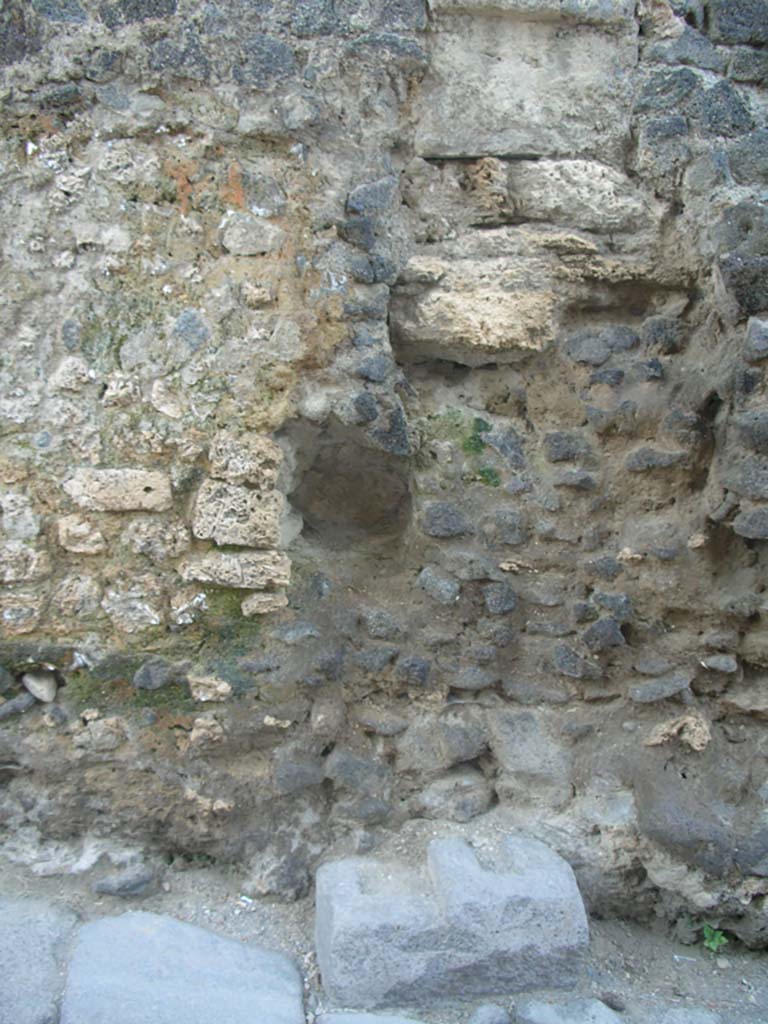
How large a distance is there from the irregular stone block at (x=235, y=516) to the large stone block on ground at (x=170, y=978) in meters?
0.96

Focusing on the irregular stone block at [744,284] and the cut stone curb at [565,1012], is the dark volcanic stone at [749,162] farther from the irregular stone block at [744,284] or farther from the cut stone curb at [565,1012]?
the cut stone curb at [565,1012]

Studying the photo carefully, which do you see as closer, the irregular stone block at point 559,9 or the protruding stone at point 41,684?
the protruding stone at point 41,684

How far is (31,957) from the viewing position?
1986mm

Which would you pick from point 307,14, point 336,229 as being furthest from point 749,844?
point 307,14

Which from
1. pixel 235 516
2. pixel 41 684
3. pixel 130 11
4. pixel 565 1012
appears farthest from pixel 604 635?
pixel 130 11

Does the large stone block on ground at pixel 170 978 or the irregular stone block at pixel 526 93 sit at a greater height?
the irregular stone block at pixel 526 93

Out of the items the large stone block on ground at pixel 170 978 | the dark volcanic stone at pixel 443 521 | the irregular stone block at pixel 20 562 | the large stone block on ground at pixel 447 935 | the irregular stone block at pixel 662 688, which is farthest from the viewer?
the dark volcanic stone at pixel 443 521

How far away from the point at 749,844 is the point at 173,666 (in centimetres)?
154

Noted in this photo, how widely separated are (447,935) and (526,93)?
230 cm

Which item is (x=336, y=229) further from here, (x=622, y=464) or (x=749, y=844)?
(x=749, y=844)

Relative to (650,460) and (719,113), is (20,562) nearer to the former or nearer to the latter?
(650,460)

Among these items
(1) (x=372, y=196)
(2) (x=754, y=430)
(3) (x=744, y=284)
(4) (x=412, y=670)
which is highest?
(1) (x=372, y=196)

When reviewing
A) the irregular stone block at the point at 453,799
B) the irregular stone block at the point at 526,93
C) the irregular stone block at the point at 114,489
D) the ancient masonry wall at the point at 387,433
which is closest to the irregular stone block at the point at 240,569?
the ancient masonry wall at the point at 387,433

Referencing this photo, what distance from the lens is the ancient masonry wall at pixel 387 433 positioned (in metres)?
2.30
